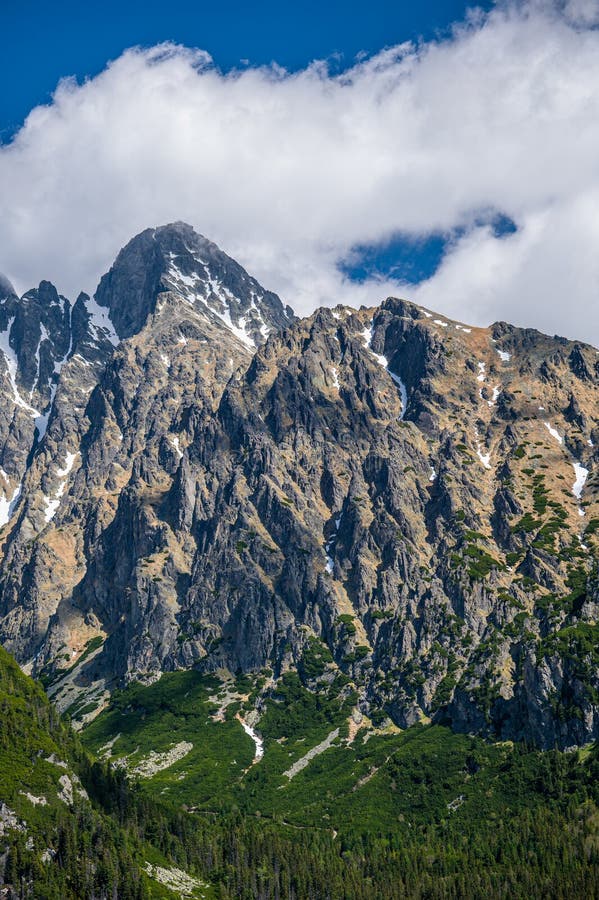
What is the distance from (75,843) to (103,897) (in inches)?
458

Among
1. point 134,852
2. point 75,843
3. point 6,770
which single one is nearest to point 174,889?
point 134,852

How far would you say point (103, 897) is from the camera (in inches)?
6929

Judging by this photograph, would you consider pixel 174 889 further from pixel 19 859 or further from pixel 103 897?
pixel 19 859

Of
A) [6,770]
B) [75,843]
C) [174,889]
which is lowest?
[174,889]

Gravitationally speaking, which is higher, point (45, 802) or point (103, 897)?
point (45, 802)

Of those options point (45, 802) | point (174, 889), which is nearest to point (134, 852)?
point (174, 889)

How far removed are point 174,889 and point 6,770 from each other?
44.0 metres

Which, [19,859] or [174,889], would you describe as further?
[174,889]

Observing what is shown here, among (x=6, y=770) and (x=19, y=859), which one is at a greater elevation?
(x=6, y=770)

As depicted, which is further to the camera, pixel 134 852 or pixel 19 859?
pixel 134 852

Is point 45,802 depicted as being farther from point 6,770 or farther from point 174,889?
point 174,889

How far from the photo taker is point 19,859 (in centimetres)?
17175

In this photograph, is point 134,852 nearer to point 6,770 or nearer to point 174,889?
point 174,889

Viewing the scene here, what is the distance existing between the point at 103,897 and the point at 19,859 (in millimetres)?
18199
